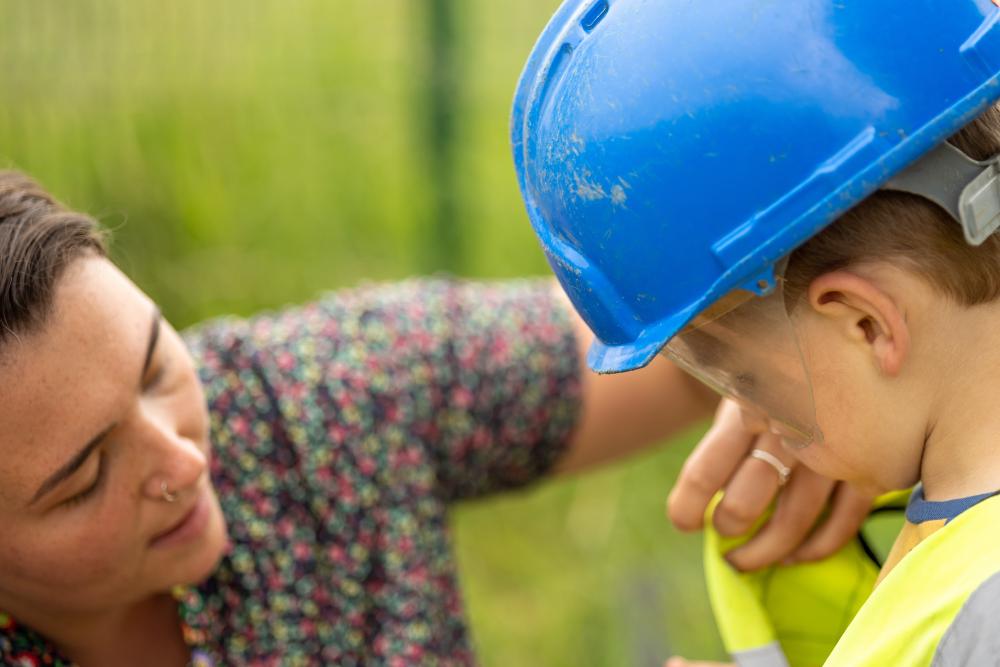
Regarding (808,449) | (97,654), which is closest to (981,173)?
(808,449)

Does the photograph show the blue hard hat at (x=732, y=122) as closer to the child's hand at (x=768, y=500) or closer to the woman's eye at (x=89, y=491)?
the child's hand at (x=768, y=500)

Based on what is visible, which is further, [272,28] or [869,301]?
[272,28]

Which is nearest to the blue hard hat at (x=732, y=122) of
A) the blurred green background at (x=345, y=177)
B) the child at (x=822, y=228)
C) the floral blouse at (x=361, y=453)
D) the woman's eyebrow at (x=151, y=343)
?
the child at (x=822, y=228)

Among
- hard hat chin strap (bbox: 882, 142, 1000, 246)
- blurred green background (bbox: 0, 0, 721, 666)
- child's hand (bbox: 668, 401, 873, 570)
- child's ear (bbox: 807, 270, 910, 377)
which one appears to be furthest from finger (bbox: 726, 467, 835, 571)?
blurred green background (bbox: 0, 0, 721, 666)

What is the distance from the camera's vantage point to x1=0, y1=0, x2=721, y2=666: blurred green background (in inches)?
139

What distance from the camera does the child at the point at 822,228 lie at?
3.60 feet

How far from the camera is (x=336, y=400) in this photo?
78.9 inches

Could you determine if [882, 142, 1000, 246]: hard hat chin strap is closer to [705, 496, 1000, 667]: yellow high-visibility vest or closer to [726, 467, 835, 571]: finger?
[705, 496, 1000, 667]: yellow high-visibility vest

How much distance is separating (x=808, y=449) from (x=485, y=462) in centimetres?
94

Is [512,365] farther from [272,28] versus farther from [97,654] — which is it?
[272,28]

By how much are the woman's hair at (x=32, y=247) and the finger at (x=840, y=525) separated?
104 cm

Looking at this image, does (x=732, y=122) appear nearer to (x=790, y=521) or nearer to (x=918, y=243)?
(x=918, y=243)

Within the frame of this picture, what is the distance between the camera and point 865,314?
3.92ft

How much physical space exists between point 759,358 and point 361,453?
0.91m
